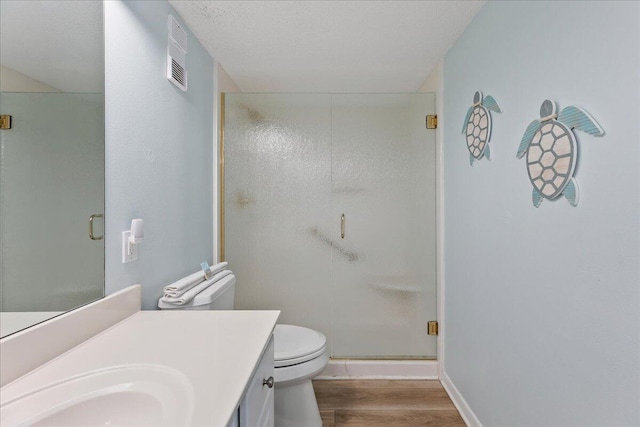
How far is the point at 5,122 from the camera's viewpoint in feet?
2.66

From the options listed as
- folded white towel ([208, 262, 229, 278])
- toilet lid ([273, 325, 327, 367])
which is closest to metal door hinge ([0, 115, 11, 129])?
folded white towel ([208, 262, 229, 278])

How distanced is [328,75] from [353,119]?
43cm

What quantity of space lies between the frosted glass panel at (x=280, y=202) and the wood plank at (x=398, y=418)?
59cm

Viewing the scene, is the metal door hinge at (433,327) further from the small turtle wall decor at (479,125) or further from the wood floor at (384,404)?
the small turtle wall decor at (479,125)

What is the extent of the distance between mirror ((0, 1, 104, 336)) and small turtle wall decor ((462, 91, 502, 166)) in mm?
1657

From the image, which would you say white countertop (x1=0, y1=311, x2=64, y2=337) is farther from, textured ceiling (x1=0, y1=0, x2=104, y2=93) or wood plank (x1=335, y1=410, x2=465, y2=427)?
wood plank (x1=335, y1=410, x2=465, y2=427)

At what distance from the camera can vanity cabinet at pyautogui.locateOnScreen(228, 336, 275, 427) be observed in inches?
32.6

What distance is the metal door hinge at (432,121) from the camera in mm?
2449

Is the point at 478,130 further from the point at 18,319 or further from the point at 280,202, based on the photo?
the point at 18,319

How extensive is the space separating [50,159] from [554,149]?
1.58 m

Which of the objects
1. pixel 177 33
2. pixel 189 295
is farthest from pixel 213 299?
pixel 177 33

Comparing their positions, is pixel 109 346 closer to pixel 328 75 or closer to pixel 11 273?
pixel 11 273

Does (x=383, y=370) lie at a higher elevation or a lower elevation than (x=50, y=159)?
lower

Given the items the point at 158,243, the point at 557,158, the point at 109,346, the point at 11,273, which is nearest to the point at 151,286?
the point at 158,243
